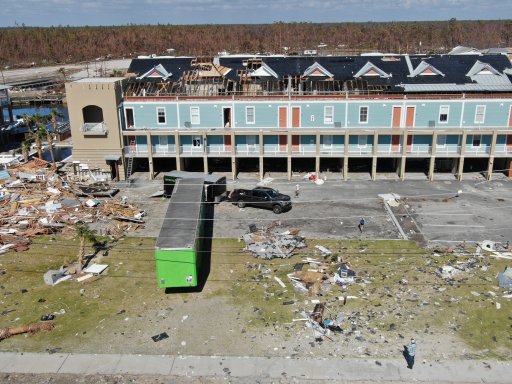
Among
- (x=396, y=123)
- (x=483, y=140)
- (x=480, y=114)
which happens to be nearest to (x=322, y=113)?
(x=396, y=123)

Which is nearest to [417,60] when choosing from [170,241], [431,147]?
[431,147]

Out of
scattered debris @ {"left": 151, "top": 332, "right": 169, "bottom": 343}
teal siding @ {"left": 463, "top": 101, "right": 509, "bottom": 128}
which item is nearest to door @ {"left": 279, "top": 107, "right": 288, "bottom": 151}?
teal siding @ {"left": 463, "top": 101, "right": 509, "bottom": 128}

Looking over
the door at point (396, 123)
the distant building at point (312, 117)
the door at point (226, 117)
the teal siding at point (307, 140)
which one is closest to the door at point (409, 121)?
the distant building at point (312, 117)

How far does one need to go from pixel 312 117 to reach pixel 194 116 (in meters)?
11.1

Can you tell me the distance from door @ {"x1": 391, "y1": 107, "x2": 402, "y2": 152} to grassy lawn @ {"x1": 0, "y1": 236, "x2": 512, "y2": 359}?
52.0ft

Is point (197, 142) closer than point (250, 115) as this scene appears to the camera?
No

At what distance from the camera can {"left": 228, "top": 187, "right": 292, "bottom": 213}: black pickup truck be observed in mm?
37688

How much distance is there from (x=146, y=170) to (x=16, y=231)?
55.2ft

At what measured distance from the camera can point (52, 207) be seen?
38062 mm

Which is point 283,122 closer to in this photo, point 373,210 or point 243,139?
point 243,139

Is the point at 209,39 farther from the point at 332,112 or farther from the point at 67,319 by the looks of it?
the point at 67,319

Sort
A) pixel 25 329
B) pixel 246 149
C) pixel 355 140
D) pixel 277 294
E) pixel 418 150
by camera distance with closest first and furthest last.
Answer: pixel 25 329
pixel 277 294
pixel 418 150
pixel 355 140
pixel 246 149

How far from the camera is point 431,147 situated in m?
45.4

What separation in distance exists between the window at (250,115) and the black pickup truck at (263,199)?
1011 cm
